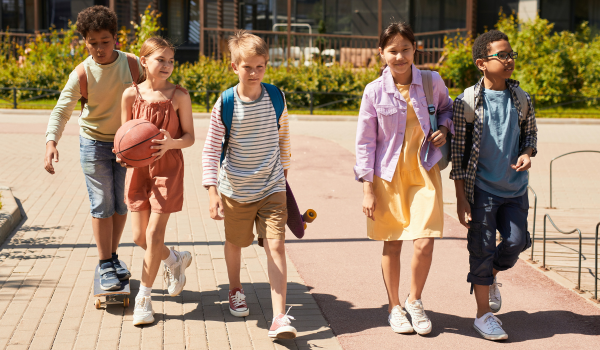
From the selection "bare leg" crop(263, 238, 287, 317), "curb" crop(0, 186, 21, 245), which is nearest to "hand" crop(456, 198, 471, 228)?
"bare leg" crop(263, 238, 287, 317)

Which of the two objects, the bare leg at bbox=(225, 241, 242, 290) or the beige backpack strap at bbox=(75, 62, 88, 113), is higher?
the beige backpack strap at bbox=(75, 62, 88, 113)

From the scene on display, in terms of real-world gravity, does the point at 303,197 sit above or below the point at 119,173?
below

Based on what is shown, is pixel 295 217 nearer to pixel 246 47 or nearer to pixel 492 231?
pixel 246 47

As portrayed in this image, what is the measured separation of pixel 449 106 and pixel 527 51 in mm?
17375

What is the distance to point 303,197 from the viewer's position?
28.6ft

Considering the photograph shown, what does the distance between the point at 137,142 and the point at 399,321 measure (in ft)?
6.48

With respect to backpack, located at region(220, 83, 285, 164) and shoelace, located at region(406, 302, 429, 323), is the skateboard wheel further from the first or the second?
shoelace, located at region(406, 302, 429, 323)

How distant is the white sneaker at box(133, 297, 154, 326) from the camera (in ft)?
13.7

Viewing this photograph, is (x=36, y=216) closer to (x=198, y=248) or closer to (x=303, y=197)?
(x=198, y=248)

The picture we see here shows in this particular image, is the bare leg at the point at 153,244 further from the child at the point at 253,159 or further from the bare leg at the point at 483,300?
the bare leg at the point at 483,300

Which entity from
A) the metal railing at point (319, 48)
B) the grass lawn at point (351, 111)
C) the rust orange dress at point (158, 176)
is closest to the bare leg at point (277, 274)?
the rust orange dress at point (158, 176)

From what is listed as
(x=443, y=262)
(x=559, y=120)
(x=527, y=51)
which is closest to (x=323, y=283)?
(x=443, y=262)

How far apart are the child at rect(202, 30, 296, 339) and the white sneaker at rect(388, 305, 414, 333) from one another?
674mm

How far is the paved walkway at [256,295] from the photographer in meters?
4.05
